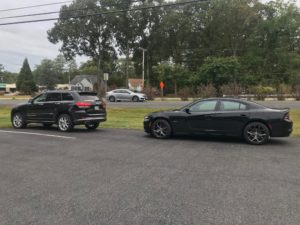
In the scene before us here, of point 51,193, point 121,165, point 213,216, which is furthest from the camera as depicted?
point 121,165

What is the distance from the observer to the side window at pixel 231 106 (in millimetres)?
10281

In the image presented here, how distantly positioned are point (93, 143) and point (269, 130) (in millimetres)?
5432

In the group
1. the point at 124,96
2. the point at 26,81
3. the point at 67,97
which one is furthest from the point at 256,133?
the point at 26,81

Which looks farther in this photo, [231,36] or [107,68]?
[107,68]

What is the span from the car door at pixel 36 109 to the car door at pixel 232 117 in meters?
7.57

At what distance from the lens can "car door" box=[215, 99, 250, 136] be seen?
10102mm

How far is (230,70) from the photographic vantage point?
49.7m

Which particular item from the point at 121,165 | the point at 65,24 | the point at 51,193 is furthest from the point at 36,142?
the point at 65,24

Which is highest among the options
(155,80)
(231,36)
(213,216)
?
(231,36)

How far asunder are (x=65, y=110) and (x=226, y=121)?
6477mm

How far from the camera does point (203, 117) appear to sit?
10508 mm

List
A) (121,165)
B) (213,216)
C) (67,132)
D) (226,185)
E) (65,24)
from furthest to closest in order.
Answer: (65,24) < (67,132) < (121,165) < (226,185) < (213,216)

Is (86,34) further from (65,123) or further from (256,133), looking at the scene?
(256,133)

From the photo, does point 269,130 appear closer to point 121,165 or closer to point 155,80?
point 121,165
